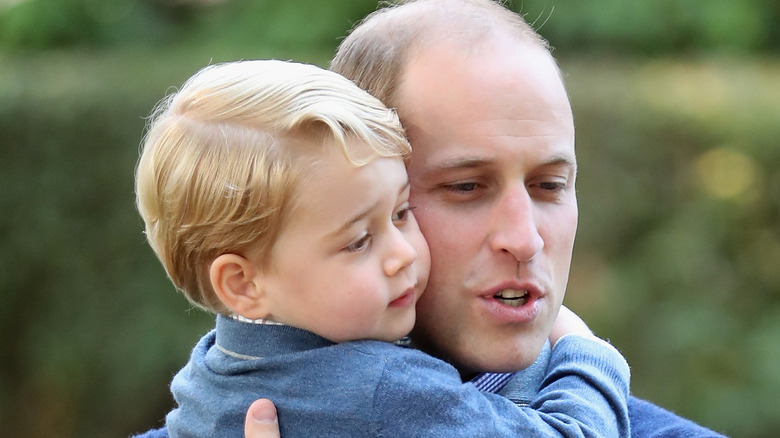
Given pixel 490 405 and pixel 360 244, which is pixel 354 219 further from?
pixel 490 405

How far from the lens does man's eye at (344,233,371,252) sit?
6.72 feet

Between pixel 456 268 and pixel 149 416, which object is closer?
pixel 456 268

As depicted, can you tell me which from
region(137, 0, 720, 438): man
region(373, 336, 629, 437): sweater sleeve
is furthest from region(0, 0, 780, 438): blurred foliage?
region(373, 336, 629, 437): sweater sleeve

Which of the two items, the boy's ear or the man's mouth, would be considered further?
the man's mouth

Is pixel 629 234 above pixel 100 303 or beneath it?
above

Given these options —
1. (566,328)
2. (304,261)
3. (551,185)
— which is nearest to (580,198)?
(566,328)

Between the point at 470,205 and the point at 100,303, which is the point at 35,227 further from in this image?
the point at 470,205

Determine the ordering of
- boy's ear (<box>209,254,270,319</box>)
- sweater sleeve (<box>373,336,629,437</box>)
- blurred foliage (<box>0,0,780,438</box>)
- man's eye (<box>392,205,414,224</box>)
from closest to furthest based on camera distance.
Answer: sweater sleeve (<box>373,336,629,437</box>) → boy's ear (<box>209,254,270,319</box>) → man's eye (<box>392,205,414,224</box>) → blurred foliage (<box>0,0,780,438</box>)

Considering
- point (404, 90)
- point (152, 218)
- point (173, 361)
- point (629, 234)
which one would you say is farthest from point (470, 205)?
point (173, 361)

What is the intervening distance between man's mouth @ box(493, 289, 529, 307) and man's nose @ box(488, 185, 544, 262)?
0.09 m

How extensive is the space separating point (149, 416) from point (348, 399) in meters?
4.46

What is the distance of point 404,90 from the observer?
2.43m

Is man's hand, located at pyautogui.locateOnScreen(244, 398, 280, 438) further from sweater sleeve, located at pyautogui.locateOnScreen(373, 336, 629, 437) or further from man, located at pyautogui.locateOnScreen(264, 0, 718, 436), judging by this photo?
man, located at pyautogui.locateOnScreen(264, 0, 718, 436)

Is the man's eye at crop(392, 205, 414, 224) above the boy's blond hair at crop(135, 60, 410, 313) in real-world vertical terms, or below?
below
